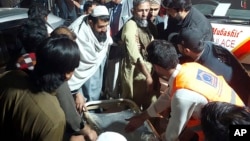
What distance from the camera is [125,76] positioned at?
352 centimetres

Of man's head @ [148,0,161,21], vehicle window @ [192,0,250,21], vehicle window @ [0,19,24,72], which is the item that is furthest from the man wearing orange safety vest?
vehicle window @ [192,0,250,21]

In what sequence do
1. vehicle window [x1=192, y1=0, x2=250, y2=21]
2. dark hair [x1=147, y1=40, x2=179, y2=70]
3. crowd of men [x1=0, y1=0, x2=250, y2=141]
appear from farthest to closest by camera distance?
1. vehicle window [x1=192, y1=0, x2=250, y2=21]
2. dark hair [x1=147, y1=40, x2=179, y2=70]
3. crowd of men [x1=0, y1=0, x2=250, y2=141]

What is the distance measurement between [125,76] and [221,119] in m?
2.01

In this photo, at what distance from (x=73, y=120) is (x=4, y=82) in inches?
21.5

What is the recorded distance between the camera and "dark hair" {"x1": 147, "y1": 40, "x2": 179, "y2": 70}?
2.33m

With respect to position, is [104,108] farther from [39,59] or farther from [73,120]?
[39,59]

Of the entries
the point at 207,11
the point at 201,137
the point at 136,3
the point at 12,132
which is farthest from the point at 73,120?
the point at 207,11

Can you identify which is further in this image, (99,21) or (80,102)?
(99,21)

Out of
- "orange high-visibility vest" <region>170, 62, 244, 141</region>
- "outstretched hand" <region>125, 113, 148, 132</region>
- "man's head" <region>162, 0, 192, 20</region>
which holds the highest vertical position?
"man's head" <region>162, 0, 192, 20</region>

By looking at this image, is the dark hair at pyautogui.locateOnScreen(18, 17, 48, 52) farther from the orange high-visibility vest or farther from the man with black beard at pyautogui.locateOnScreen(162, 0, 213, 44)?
the man with black beard at pyautogui.locateOnScreen(162, 0, 213, 44)

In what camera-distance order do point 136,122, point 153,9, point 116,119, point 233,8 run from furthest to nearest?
point 233,8, point 153,9, point 116,119, point 136,122

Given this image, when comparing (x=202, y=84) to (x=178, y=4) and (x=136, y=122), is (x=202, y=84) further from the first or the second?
(x=178, y=4)

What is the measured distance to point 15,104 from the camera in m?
1.86

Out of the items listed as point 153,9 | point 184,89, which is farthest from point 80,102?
point 153,9
